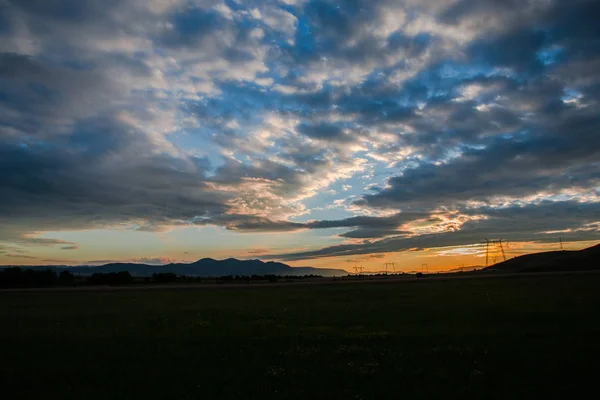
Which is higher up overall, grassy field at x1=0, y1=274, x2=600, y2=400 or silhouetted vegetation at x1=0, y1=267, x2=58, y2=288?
silhouetted vegetation at x1=0, y1=267, x2=58, y2=288

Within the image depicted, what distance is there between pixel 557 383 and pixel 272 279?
17747cm

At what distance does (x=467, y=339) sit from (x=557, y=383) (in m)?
8.45

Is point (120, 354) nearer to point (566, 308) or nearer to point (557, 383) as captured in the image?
point (557, 383)

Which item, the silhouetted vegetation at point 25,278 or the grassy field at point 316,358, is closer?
the grassy field at point 316,358

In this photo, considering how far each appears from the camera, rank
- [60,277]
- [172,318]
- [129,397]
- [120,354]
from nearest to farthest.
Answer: [129,397]
[120,354]
[172,318]
[60,277]

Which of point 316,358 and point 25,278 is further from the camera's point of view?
point 25,278

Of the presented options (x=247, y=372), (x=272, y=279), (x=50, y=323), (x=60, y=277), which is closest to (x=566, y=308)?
(x=247, y=372)

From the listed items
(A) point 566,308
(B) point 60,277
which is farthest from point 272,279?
(A) point 566,308

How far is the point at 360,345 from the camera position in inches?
977

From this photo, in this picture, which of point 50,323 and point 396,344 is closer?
point 396,344

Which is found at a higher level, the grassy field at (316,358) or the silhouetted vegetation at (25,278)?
the silhouetted vegetation at (25,278)

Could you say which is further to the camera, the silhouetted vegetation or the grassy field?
the silhouetted vegetation

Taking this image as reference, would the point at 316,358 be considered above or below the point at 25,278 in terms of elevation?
below

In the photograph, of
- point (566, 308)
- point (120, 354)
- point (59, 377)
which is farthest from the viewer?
point (566, 308)
